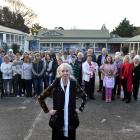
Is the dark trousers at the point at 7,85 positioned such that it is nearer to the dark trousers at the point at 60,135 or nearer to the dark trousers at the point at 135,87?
the dark trousers at the point at 135,87

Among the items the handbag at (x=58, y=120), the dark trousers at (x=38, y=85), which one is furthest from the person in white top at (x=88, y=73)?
the handbag at (x=58, y=120)

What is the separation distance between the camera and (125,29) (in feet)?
257

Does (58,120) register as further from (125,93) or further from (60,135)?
(125,93)

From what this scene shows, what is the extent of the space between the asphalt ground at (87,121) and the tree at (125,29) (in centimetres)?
6615

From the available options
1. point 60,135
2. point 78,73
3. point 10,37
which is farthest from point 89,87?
point 10,37

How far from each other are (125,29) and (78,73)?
6815 cm

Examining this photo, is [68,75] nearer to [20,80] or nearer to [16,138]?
[16,138]

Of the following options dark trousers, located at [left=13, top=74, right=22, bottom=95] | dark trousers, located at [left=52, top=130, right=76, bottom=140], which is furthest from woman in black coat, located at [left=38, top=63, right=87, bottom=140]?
dark trousers, located at [left=13, top=74, right=22, bottom=95]

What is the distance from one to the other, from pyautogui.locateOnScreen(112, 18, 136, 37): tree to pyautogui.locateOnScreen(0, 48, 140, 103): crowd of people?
64422 millimetres

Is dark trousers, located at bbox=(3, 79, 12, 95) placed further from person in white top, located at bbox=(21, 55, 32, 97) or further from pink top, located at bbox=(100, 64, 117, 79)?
pink top, located at bbox=(100, 64, 117, 79)

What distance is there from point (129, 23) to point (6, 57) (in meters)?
66.1

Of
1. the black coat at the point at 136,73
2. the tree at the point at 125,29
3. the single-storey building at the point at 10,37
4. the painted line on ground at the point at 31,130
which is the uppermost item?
the tree at the point at 125,29

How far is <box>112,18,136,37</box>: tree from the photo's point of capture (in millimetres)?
75500

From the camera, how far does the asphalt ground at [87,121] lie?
7355 mm
